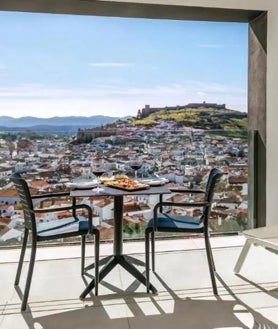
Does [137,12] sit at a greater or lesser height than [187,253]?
greater

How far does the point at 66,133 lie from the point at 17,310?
1.72m

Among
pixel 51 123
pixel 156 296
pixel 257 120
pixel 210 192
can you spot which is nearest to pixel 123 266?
pixel 156 296

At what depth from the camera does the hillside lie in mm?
3877

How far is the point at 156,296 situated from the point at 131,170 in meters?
1.38

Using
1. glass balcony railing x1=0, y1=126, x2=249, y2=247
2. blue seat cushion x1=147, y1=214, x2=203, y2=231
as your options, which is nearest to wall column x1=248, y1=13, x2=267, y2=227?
glass balcony railing x1=0, y1=126, x2=249, y2=247

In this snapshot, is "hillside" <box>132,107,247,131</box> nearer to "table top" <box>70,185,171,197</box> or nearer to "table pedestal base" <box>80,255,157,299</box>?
"table top" <box>70,185,171,197</box>

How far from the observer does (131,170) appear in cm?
375

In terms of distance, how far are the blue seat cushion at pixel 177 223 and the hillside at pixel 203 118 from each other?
3.92 ft

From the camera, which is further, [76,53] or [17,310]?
[76,53]

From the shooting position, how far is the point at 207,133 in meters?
3.98

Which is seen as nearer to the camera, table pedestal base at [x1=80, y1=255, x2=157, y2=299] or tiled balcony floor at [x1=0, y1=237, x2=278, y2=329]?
tiled balcony floor at [x1=0, y1=237, x2=278, y2=329]

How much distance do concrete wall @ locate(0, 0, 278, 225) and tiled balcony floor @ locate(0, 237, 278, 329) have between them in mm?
801

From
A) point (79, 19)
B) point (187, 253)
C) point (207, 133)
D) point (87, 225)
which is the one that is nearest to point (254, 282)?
point (187, 253)

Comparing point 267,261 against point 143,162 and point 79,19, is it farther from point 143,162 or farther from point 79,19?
point 79,19
